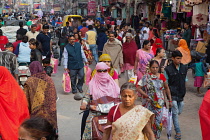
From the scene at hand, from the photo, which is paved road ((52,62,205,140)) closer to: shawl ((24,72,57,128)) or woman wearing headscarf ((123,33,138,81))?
shawl ((24,72,57,128))

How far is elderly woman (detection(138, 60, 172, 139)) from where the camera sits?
19.8 ft

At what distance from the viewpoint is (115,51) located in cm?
1042

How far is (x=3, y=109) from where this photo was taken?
16.0 feet

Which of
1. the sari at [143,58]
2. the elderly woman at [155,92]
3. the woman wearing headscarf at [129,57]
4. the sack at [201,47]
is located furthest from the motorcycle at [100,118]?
the sack at [201,47]

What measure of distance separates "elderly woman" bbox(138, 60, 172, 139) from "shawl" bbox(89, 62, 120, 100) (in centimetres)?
89

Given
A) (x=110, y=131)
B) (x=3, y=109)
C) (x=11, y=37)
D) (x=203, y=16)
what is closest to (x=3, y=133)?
(x=3, y=109)

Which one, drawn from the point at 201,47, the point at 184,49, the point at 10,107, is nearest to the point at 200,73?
the point at 184,49

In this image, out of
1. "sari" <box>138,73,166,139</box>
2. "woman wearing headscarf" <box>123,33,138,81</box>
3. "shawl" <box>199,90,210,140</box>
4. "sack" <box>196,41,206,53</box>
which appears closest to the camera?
"shawl" <box>199,90,210,140</box>

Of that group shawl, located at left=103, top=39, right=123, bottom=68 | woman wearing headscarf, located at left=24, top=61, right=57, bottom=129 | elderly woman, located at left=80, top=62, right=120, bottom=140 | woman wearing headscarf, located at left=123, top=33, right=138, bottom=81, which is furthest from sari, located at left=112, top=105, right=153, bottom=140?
woman wearing headscarf, located at left=123, top=33, right=138, bottom=81

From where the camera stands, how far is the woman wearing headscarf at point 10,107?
4836 millimetres

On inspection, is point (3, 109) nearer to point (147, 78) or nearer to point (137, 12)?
point (147, 78)

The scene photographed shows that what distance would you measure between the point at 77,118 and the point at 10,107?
324 centimetres

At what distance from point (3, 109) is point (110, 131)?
1517mm

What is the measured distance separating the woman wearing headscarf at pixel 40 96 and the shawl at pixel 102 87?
64 centimetres
